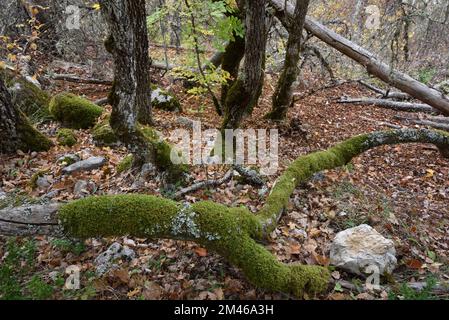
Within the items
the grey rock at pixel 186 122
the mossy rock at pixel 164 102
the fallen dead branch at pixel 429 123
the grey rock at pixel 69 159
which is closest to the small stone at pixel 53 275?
the grey rock at pixel 69 159

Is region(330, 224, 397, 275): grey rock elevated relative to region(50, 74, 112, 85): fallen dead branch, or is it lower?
lower

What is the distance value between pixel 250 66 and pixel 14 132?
433cm

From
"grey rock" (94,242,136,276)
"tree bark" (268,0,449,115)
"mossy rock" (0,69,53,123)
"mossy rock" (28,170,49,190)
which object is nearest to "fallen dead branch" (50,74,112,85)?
"mossy rock" (0,69,53,123)

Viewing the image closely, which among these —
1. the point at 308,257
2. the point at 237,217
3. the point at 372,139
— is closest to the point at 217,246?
the point at 237,217

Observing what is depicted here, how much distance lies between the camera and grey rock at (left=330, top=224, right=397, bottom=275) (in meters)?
3.94

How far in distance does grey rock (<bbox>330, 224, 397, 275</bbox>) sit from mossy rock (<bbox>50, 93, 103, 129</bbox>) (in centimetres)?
568

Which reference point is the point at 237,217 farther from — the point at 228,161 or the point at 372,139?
the point at 372,139

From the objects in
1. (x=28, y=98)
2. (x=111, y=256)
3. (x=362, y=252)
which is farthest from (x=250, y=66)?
(x=28, y=98)

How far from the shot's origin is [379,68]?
8125 mm

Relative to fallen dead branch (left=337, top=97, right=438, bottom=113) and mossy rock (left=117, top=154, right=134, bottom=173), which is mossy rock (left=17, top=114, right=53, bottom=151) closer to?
mossy rock (left=117, top=154, right=134, bottom=173)

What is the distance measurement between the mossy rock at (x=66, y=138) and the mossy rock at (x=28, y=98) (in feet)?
3.31

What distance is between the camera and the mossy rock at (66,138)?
261 inches

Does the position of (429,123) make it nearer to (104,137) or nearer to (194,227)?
(194,227)

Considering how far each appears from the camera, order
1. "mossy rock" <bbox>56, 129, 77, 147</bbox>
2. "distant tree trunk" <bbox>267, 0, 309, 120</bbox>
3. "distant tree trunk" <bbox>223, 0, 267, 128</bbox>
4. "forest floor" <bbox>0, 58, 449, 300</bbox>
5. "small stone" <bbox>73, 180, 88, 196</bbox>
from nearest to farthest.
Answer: "forest floor" <bbox>0, 58, 449, 300</bbox>, "distant tree trunk" <bbox>223, 0, 267, 128</bbox>, "small stone" <bbox>73, 180, 88, 196</bbox>, "distant tree trunk" <bbox>267, 0, 309, 120</bbox>, "mossy rock" <bbox>56, 129, 77, 147</bbox>
